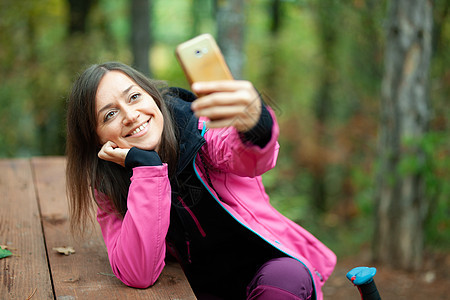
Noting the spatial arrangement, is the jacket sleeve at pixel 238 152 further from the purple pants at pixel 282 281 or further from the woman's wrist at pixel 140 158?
the purple pants at pixel 282 281

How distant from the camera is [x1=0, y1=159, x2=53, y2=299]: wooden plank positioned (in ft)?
6.07

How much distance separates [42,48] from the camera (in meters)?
8.19

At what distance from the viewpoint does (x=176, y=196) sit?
2053mm

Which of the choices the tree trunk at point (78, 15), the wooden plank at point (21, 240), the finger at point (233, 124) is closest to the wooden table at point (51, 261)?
the wooden plank at point (21, 240)

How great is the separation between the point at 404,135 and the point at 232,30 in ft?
6.59

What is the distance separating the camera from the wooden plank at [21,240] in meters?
1.85

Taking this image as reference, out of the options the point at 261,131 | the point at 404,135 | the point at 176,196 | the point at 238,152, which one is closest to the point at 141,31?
the point at 404,135

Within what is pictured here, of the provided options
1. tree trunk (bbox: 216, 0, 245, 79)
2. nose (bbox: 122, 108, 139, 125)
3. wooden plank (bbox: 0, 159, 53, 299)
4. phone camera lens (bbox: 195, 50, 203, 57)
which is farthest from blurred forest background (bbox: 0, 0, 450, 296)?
wooden plank (bbox: 0, 159, 53, 299)

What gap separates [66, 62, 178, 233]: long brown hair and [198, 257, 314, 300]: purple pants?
23.2 inches

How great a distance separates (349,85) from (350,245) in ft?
16.8

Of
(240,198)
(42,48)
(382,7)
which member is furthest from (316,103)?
(240,198)

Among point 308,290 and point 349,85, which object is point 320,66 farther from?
point 308,290

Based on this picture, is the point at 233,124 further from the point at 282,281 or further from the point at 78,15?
the point at 78,15

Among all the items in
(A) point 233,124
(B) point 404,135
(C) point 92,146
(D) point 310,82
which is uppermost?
(A) point 233,124
